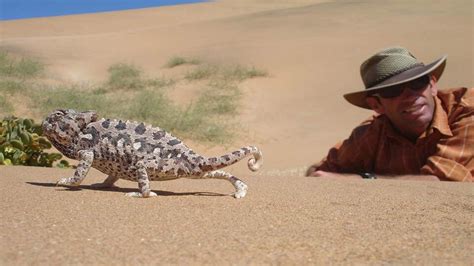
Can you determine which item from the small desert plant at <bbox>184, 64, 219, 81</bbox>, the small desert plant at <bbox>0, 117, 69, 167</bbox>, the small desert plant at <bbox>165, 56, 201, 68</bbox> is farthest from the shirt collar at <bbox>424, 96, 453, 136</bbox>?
the small desert plant at <bbox>165, 56, 201, 68</bbox>

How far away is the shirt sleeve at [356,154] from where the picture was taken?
4633 mm

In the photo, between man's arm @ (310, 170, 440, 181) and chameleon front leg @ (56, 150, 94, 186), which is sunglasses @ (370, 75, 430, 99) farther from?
chameleon front leg @ (56, 150, 94, 186)

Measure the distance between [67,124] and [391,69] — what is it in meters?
2.39

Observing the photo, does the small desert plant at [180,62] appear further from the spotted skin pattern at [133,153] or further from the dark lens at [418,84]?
the spotted skin pattern at [133,153]

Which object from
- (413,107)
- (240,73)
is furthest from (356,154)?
(240,73)

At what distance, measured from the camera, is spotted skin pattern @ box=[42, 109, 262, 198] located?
9.18 feet

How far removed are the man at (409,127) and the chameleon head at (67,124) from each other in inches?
82.9

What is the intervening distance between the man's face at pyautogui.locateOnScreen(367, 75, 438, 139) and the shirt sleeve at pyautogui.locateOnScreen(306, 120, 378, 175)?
363 mm

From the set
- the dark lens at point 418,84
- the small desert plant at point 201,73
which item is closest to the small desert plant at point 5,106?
the small desert plant at point 201,73

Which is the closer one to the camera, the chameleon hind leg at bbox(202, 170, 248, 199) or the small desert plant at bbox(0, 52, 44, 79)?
the chameleon hind leg at bbox(202, 170, 248, 199)

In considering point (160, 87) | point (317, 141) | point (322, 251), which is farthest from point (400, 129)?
point (160, 87)

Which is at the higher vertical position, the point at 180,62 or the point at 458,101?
the point at 180,62

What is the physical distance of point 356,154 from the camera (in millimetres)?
4695

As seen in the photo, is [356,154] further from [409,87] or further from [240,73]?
[240,73]
